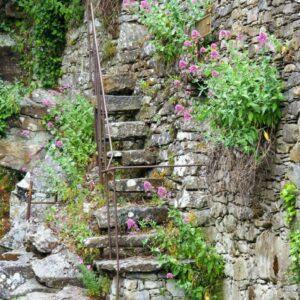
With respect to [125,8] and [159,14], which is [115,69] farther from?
[159,14]

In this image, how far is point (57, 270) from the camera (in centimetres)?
641

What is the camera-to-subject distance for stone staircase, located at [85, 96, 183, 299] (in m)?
5.76

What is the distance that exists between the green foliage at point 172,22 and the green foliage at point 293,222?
2271mm

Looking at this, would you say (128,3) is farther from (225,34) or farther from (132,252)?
(132,252)

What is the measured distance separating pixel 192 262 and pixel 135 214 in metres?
0.84

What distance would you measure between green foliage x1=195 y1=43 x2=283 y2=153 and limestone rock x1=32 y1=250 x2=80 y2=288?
88.1 inches

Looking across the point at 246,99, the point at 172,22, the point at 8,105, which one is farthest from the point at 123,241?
the point at 8,105

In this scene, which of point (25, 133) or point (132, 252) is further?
point (25, 133)

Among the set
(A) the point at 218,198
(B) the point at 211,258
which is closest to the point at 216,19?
(A) the point at 218,198

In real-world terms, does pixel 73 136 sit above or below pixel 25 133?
below

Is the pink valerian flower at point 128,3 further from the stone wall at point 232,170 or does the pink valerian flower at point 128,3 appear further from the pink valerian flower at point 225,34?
the pink valerian flower at point 225,34

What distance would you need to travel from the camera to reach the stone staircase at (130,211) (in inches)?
227

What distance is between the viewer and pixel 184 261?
575 cm

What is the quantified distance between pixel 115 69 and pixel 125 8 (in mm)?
763
